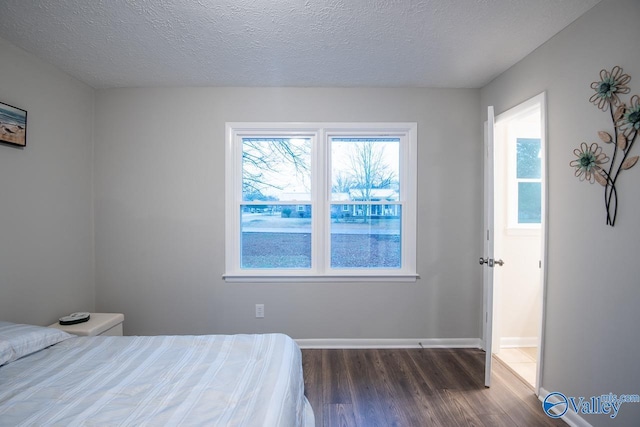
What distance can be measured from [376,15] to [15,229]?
293 cm

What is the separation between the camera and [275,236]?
2.92 metres

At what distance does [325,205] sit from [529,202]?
6.66ft

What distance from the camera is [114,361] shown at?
148cm

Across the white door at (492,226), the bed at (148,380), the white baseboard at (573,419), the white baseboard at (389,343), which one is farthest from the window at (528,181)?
the bed at (148,380)

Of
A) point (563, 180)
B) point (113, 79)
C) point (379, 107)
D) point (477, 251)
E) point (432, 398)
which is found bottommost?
point (432, 398)

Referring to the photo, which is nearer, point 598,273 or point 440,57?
Answer: point 598,273

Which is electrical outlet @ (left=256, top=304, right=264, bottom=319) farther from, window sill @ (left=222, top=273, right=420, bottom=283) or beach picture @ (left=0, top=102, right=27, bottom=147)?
beach picture @ (left=0, top=102, right=27, bottom=147)

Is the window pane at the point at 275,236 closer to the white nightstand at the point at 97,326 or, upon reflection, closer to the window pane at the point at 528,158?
the white nightstand at the point at 97,326

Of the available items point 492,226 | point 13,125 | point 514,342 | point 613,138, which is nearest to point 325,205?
point 492,226

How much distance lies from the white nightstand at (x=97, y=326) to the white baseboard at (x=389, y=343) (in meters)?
1.59

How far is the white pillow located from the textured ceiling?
188 centimetres

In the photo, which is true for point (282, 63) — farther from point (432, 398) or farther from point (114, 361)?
point (432, 398)

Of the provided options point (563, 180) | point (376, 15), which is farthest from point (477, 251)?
point (376, 15)

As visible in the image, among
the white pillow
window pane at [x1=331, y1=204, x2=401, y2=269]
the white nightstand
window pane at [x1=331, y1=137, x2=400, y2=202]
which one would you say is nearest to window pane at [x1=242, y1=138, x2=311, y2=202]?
window pane at [x1=331, y1=137, x2=400, y2=202]
